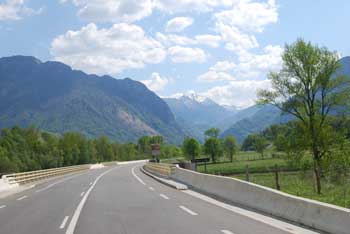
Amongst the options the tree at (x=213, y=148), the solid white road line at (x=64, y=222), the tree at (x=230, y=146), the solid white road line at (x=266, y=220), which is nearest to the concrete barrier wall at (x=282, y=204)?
the solid white road line at (x=266, y=220)

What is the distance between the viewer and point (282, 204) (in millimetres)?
12555

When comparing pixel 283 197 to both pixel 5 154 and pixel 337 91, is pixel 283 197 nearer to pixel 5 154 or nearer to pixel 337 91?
pixel 337 91

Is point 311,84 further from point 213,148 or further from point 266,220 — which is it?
point 213,148

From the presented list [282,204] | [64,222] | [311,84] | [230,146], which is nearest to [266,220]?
[282,204]

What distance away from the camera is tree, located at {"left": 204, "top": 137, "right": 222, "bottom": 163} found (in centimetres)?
14562

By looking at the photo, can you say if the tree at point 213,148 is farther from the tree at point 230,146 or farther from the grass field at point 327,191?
the grass field at point 327,191

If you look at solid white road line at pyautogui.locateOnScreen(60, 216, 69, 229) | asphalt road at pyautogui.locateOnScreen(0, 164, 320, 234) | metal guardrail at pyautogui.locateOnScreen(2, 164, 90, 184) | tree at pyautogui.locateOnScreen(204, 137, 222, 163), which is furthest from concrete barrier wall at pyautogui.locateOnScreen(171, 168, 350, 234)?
tree at pyautogui.locateOnScreen(204, 137, 222, 163)

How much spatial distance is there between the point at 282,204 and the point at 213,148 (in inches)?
5264

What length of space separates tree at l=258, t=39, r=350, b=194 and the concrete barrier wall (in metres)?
20.7

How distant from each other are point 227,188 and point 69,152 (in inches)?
5923

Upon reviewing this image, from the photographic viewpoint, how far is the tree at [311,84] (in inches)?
1563

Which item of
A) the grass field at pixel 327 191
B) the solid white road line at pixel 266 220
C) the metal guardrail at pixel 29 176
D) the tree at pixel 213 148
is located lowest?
the solid white road line at pixel 266 220

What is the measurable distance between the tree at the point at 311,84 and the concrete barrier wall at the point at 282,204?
2073 centimetres

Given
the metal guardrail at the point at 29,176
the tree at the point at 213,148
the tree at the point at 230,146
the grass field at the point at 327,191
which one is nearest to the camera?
the grass field at the point at 327,191
